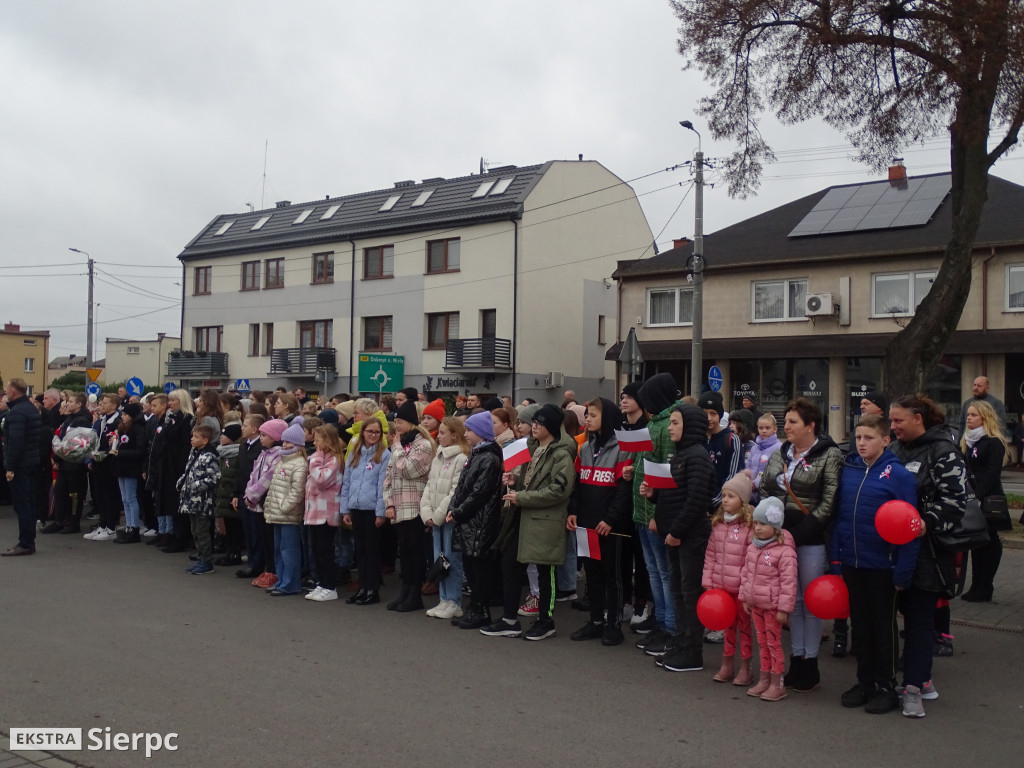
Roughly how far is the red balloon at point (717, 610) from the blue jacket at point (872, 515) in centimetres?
82

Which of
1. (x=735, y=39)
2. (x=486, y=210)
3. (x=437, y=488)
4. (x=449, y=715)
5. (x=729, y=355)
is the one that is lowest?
(x=449, y=715)

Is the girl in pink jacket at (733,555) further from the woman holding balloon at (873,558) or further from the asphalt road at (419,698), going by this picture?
the woman holding balloon at (873,558)

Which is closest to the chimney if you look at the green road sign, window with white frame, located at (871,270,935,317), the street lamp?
window with white frame, located at (871,270,935,317)

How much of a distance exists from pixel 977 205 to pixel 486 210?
2726 cm

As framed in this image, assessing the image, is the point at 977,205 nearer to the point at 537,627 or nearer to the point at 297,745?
the point at 537,627

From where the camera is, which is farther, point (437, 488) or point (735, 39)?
point (735, 39)

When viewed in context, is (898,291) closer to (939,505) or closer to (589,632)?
(589,632)

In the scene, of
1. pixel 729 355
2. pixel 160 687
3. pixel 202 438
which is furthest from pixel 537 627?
pixel 729 355

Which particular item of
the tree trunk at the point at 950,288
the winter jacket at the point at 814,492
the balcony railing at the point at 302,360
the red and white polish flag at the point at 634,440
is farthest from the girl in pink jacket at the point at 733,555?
the balcony railing at the point at 302,360

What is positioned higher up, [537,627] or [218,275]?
[218,275]

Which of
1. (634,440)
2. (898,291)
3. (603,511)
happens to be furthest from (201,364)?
(634,440)

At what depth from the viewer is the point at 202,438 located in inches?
455

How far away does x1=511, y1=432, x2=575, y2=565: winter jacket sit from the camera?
26.5 ft

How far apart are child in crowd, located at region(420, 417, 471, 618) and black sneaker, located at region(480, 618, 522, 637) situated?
60 cm
